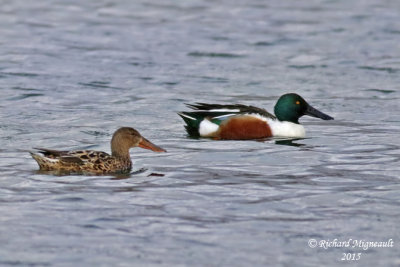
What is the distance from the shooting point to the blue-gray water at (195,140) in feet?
28.8

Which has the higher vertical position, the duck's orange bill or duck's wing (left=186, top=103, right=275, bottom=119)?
duck's wing (left=186, top=103, right=275, bottom=119)

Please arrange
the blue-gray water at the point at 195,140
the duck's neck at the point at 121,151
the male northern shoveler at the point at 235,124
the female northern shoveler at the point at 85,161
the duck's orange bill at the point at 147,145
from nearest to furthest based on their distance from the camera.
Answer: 1. the blue-gray water at the point at 195,140
2. the female northern shoveler at the point at 85,161
3. the duck's neck at the point at 121,151
4. the duck's orange bill at the point at 147,145
5. the male northern shoveler at the point at 235,124

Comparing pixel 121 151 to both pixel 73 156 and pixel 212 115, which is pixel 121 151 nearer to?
pixel 73 156

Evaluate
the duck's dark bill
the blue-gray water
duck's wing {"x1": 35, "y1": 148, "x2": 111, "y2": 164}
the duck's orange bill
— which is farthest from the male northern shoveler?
duck's wing {"x1": 35, "y1": 148, "x2": 111, "y2": 164}

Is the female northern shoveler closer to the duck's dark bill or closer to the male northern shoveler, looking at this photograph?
the male northern shoveler

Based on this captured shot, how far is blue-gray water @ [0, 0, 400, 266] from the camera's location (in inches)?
346

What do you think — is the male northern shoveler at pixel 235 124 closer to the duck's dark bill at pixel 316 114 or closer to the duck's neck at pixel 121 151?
the duck's dark bill at pixel 316 114

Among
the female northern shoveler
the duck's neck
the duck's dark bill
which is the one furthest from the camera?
the duck's dark bill

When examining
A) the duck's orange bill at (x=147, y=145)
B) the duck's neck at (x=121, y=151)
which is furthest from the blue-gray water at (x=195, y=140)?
the duck's neck at (x=121, y=151)

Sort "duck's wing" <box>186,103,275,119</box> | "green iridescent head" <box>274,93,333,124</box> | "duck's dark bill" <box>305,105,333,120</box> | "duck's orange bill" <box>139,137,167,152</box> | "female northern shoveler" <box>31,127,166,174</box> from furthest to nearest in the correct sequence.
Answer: "duck's dark bill" <box>305,105,333,120</box>
"green iridescent head" <box>274,93,333,124</box>
"duck's wing" <box>186,103,275,119</box>
"duck's orange bill" <box>139,137,167,152</box>
"female northern shoveler" <box>31,127,166,174</box>

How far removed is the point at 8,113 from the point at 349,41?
9353 millimetres

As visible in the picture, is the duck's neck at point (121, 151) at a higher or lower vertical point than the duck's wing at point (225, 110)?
lower

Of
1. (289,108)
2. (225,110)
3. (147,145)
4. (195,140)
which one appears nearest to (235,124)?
(225,110)

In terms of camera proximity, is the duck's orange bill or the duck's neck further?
the duck's orange bill
